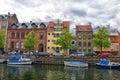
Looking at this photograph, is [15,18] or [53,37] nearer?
[53,37]

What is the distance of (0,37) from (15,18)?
23.5 metres

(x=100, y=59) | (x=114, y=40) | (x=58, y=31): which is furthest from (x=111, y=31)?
(x=100, y=59)

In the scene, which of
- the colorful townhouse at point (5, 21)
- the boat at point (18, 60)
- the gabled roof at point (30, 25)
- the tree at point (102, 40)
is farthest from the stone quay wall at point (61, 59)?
the colorful townhouse at point (5, 21)

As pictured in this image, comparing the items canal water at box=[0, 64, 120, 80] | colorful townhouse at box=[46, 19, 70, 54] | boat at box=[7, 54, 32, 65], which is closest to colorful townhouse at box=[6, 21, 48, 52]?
colorful townhouse at box=[46, 19, 70, 54]

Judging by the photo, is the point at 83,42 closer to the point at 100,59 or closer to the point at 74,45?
the point at 74,45

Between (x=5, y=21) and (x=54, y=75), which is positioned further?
(x=5, y=21)

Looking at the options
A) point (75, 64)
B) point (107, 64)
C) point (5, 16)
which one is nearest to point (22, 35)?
point (5, 16)

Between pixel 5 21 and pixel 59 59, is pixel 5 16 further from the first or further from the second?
pixel 59 59

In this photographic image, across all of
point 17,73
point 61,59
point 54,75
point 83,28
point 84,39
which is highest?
point 83,28

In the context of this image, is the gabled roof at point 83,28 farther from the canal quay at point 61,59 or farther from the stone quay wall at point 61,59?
the stone quay wall at point 61,59

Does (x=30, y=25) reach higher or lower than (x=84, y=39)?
higher

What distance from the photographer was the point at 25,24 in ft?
341

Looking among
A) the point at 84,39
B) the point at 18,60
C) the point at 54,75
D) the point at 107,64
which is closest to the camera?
the point at 54,75

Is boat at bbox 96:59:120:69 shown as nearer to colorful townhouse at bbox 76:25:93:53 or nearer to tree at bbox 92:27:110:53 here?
tree at bbox 92:27:110:53
